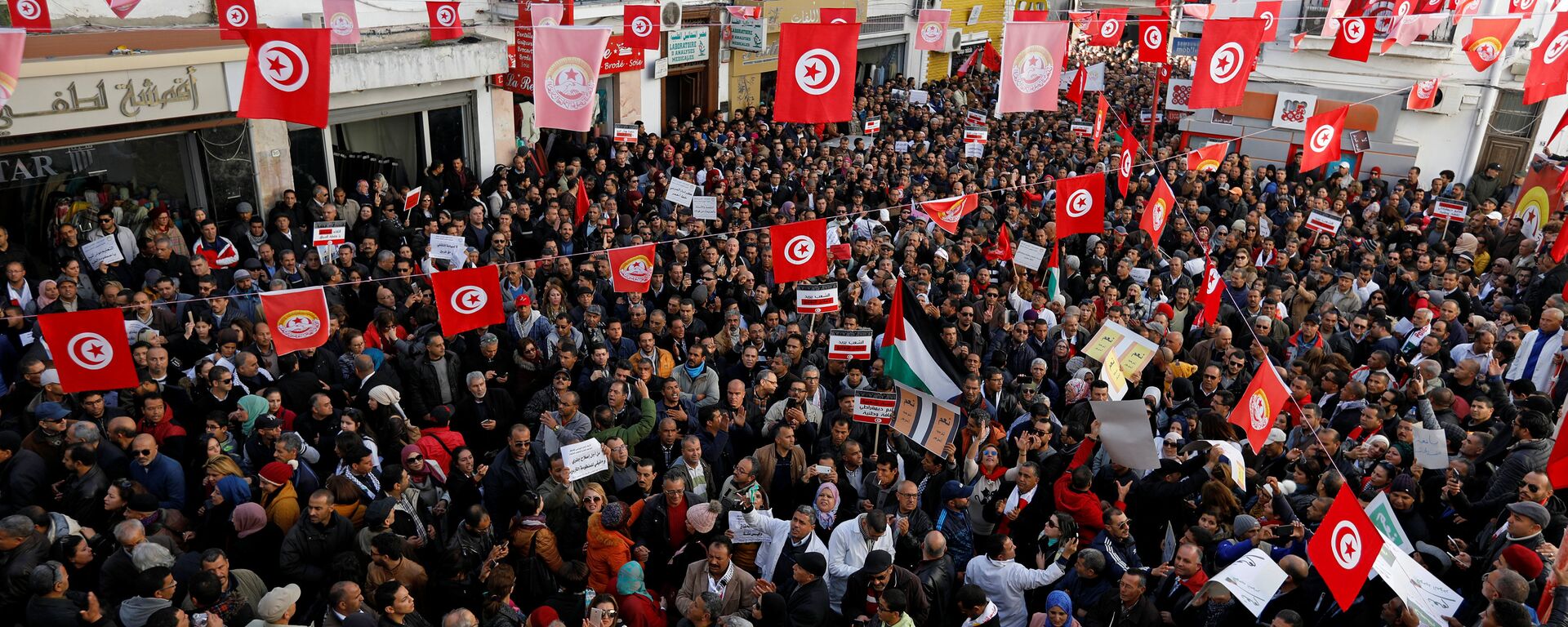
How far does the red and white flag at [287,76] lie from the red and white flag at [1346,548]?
788cm

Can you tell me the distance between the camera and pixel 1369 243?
14.7m

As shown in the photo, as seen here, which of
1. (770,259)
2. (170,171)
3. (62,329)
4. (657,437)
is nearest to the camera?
(62,329)

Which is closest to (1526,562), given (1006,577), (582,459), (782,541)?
(1006,577)

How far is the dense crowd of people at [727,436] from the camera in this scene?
620 centimetres

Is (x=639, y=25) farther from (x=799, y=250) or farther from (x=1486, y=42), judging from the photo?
(x=1486, y=42)

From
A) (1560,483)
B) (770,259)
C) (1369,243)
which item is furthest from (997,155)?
(1560,483)

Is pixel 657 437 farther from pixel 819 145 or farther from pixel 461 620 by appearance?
pixel 819 145

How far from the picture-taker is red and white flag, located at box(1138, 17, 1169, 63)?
2109 centimetres

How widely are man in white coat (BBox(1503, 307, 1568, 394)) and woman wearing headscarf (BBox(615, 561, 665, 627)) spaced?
28.9ft

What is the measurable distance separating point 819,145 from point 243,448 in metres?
13.7

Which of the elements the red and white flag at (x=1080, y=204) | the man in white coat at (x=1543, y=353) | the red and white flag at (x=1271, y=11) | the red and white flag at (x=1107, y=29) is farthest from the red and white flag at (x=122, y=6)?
the red and white flag at (x=1271, y=11)

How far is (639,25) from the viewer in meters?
19.5

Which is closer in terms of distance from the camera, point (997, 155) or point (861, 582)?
point (861, 582)

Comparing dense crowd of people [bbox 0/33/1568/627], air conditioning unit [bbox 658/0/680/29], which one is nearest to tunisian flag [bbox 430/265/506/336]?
dense crowd of people [bbox 0/33/1568/627]
